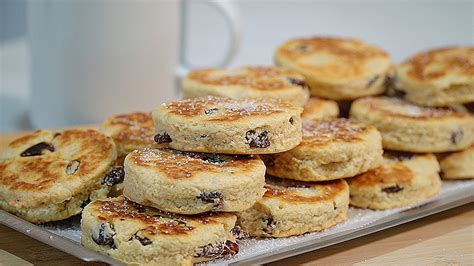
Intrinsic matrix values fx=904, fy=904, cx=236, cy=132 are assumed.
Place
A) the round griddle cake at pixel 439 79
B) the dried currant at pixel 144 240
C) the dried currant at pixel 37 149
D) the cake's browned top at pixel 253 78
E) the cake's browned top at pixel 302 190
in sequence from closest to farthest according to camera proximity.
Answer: the dried currant at pixel 144 240
the cake's browned top at pixel 302 190
the dried currant at pixel 37 149
the cake's browned top at pixel 253 78
the round griddle cake at pixel 439 79

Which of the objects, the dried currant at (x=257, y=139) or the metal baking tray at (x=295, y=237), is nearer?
the metal baking tray at (x=295, y=237)

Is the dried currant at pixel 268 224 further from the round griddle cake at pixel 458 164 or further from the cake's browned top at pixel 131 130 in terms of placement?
the round griddle cake at pixel 458 164

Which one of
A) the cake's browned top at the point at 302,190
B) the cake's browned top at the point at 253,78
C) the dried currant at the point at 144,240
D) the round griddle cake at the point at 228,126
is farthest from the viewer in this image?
the cake's browned top at the point at 253,78

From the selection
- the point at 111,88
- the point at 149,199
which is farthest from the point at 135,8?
the point at 149,199

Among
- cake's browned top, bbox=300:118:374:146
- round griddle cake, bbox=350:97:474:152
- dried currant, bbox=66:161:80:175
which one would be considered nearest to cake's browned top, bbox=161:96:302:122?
cake's browned top, bbox=300:118:374:146

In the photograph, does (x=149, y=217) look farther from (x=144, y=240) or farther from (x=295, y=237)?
(x=295, y=237)

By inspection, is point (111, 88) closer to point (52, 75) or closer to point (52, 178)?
point (52, 75)

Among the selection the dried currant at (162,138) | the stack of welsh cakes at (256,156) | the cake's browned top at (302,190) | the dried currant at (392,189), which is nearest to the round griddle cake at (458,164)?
the stack of welsh cakes at (256,156)

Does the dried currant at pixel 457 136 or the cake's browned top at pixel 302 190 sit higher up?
the dried currant at pixel 457 136
